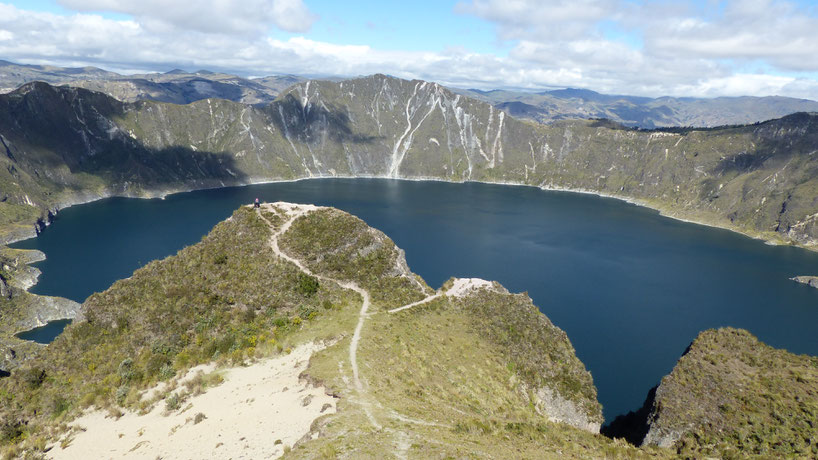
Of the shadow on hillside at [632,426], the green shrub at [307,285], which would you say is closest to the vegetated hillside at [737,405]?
the shadow on hillside at [632,426]

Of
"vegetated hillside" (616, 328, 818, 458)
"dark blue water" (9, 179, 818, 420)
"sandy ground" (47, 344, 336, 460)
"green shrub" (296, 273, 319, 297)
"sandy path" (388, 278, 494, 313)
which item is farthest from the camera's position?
"dark blue water" (9, 179, 818, 420)

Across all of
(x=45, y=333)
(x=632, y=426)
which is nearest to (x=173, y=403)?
(x=632, y=426)

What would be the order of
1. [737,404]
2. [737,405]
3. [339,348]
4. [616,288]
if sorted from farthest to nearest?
[616,288], [339,348], [737,404], [737,405]

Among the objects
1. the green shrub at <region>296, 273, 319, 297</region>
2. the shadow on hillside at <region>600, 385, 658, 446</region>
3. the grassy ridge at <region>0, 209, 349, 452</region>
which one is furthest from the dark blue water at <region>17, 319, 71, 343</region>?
the shadow on hillside at <region>600, 385, 658, 446</region>

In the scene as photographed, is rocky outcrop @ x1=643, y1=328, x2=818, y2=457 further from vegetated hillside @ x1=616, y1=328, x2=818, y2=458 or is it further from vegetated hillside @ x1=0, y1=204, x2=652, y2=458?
vegetated hillside @ x1=0, y1=204, x2=652, y2=458

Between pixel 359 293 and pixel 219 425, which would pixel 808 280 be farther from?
pixel 219 425

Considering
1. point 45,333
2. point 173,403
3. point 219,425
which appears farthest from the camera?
point 45,333

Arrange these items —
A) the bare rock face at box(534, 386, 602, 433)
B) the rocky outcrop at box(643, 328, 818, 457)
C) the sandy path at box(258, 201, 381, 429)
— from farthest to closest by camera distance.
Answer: the bare rock face at box(534, 386, 602, 433), the rocky outcrop at box(643, 328, 818, 457), the sandy path at box(258, 201, 381, 429)
